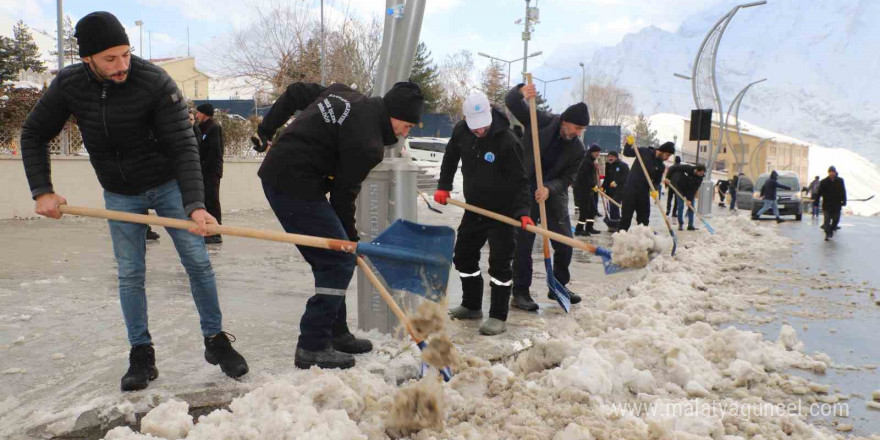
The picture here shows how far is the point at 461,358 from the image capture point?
3.98 m

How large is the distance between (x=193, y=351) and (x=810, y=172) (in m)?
105

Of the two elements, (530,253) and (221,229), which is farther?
(530,253)

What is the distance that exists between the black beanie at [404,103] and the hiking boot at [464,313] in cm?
205

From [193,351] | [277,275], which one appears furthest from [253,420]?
[277,275]

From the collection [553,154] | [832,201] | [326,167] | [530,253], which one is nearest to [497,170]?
[530,253]

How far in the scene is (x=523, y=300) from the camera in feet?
18.5

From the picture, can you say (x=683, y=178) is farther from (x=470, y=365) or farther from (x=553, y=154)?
(x=470, y=365)

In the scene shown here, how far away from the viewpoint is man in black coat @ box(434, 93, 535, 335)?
4.90 metres

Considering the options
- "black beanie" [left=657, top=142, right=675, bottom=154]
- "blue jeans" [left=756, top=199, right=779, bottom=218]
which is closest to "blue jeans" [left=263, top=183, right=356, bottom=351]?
"black beanie" [left=657, top=142, right=675, bottom=154]

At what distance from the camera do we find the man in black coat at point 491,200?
4902 millimetres

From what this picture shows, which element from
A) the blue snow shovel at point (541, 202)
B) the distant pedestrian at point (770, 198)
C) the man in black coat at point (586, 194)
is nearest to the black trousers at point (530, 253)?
the blue snow shovel at point (541, 202)

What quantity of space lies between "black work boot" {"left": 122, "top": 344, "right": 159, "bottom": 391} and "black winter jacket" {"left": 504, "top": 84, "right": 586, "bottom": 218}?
3.54 m

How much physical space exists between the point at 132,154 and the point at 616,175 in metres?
12.2

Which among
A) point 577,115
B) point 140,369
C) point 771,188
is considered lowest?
point 140,369
